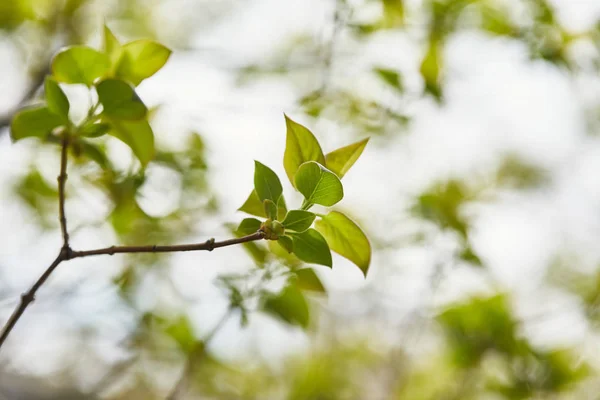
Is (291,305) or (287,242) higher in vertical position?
(287,242)

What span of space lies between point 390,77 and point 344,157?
0.53 meters

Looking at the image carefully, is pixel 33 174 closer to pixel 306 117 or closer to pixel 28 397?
pixel 306 117

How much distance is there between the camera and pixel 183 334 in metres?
0.98

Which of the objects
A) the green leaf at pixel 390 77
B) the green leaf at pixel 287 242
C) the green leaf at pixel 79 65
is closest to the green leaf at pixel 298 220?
the green leaf at pixel 287 242

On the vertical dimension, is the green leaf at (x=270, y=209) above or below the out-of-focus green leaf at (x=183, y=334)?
above

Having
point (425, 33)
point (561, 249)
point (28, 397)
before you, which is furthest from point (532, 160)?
point (28, 397)

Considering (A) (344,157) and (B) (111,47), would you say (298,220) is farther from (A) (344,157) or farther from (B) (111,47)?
(B) (111,47)

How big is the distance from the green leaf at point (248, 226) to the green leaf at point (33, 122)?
229mm

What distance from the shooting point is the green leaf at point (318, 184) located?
395mm

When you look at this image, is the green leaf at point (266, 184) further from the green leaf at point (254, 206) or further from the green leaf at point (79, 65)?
the green leaf at point (79, 65)

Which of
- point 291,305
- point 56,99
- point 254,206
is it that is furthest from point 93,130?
point 291,305

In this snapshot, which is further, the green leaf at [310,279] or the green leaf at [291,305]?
the green leaf at [291,305]

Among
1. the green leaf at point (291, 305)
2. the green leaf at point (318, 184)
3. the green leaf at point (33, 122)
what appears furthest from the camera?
the green leaf at point (291, 305)

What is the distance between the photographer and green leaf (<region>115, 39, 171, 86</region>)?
535 millimetres
